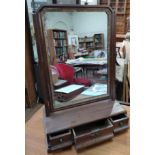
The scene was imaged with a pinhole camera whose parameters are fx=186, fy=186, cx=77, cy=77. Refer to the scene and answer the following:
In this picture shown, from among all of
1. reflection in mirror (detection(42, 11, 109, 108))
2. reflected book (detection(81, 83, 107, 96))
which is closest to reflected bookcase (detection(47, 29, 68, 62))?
reflection in mirror (detection(42, 11, 109, 108))

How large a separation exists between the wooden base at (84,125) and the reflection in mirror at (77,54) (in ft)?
0.22

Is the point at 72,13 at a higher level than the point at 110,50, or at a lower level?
higher

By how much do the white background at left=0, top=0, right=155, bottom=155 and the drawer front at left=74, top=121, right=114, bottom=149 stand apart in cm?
35

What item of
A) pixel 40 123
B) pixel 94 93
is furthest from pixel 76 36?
pixel 40 123

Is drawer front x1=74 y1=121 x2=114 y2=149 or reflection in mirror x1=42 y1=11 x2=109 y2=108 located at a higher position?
reflection in mirror x1=42 y1=11 x2=109 y2=108

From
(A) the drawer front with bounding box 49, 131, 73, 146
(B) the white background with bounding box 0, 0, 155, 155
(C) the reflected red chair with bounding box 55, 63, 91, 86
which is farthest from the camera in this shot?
(C) the reflected red chair with bounding box 55, 63, 91, 86

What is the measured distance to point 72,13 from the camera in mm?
929

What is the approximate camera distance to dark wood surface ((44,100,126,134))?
89 centimetres

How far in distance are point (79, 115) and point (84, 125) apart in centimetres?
6

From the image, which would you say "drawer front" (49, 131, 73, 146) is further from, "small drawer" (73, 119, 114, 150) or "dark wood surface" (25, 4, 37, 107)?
"dark wood surface" (25, 4, 37, 107)
